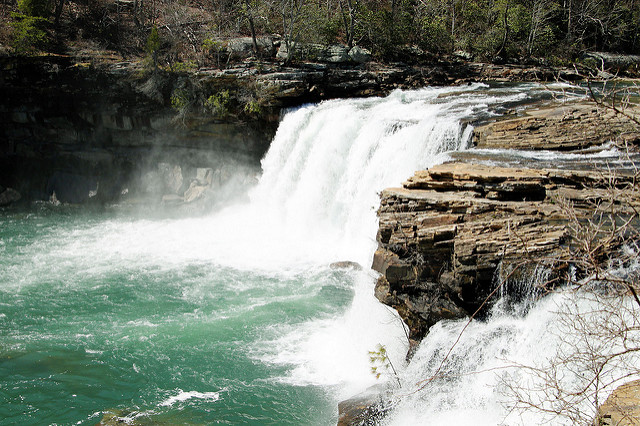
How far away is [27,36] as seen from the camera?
19.3 metres

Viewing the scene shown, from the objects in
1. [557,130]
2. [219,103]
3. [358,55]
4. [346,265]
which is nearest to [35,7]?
[219,103]

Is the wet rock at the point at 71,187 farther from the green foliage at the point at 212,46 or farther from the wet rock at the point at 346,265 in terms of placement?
the wet rock at the point at 346,265

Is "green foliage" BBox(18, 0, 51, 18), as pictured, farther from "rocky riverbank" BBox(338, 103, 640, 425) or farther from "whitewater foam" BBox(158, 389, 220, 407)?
"rocky riverbank" BBox(338, 103, 640, 425)

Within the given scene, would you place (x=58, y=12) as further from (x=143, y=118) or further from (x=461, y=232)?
(x=461, y=232)

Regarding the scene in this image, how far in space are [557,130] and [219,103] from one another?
1196cm

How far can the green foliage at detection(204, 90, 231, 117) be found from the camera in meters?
18.8

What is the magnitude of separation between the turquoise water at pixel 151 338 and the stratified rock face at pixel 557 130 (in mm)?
5213

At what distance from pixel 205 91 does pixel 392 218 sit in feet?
43.0

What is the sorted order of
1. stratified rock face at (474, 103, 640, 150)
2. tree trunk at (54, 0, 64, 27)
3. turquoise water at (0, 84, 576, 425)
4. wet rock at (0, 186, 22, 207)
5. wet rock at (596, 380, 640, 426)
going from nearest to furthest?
1. wet rock at (596, 380, 640, 426)
2. turquoise water at (0, 84, 576, 425)
3. stratified rock face at (474, 103, 640, 150)
4. wet rock at (0, 186, 22, 207)
5. tree trunk at (54, 0, 64, 27)

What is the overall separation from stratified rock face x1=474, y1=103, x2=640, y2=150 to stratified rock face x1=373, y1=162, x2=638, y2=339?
3425 millimetres

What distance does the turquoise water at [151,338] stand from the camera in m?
8.12

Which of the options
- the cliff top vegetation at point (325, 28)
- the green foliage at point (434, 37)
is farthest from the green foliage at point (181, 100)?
the green foliage at point (434, 37)

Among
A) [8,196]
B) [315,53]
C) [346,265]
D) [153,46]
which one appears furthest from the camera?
[315,53]

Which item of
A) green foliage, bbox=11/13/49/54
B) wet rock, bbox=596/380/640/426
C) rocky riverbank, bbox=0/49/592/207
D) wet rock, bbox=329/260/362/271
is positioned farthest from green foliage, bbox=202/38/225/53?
wet rock, bbox=596/380/640/426
